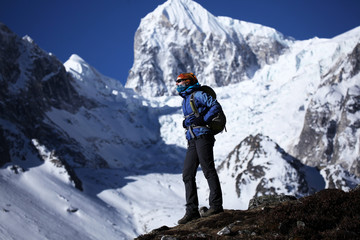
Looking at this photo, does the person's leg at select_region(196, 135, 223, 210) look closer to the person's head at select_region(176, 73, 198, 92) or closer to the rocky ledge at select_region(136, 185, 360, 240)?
the rocky ledge at select_region(136, 185, 360, 240)

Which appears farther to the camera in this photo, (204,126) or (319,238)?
(204,126)

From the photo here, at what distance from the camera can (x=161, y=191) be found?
176m

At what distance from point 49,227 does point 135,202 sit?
53.9 m

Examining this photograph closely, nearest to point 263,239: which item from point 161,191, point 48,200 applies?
point 48,200

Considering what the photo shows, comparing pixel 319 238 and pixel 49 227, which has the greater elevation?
pixel 49 227

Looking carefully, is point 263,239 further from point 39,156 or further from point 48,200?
point 39,156

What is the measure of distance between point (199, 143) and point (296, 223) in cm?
358

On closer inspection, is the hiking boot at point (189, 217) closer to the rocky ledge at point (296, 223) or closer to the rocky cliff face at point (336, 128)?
the rocky ledge at point (296, 223)

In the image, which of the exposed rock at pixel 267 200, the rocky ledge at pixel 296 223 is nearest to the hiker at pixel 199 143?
the rocky ledge at pixel 296 223

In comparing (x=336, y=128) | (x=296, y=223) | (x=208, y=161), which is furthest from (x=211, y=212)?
(x=336, y=128)

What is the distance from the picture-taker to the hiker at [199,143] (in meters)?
11.0

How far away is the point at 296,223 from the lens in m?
8.23

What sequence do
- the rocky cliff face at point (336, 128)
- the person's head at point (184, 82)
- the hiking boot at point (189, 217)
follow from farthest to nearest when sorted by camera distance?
1. the rocky cliff face at point (336, 128)
2. the person's head at point (184, 82)
3. the hiking boot at point (189, 217)

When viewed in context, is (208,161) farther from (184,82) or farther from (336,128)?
(336,128)
